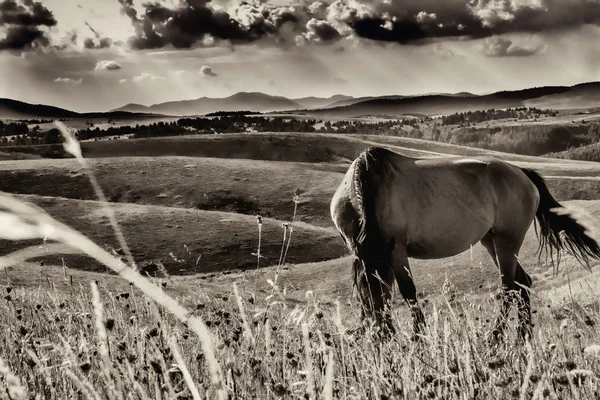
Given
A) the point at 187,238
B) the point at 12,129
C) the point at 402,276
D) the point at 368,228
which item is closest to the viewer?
the point at 368,228

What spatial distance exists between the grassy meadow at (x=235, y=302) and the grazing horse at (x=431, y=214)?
0.72 metres

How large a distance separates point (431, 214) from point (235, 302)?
5351mm

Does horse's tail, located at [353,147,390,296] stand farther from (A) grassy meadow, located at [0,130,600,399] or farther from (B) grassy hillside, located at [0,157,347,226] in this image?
(B) grassy hillside, located at [0,157,347,226]

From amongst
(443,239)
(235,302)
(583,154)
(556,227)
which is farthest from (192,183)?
(583,154)

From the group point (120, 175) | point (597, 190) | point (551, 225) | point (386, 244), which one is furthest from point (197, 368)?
point (120, 175)

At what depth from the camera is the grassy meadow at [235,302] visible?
8.98 ft

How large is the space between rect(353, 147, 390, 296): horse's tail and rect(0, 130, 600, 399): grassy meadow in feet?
1.95

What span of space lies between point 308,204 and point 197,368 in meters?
45.4

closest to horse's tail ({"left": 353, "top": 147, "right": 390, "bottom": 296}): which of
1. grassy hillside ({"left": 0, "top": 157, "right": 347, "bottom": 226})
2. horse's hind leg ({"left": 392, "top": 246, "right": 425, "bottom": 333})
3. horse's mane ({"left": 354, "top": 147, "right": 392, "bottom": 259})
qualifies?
horse's mane ({"left": 354, "top": 147, "right": 392, "bottom": 259})

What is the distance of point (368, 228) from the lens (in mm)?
8227

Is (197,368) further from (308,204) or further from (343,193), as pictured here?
(308,204)

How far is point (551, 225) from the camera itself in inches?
420

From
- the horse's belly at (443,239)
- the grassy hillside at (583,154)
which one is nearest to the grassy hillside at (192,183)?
the horse's belly at (443,239)

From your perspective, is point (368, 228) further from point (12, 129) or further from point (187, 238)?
point (12, 129)
